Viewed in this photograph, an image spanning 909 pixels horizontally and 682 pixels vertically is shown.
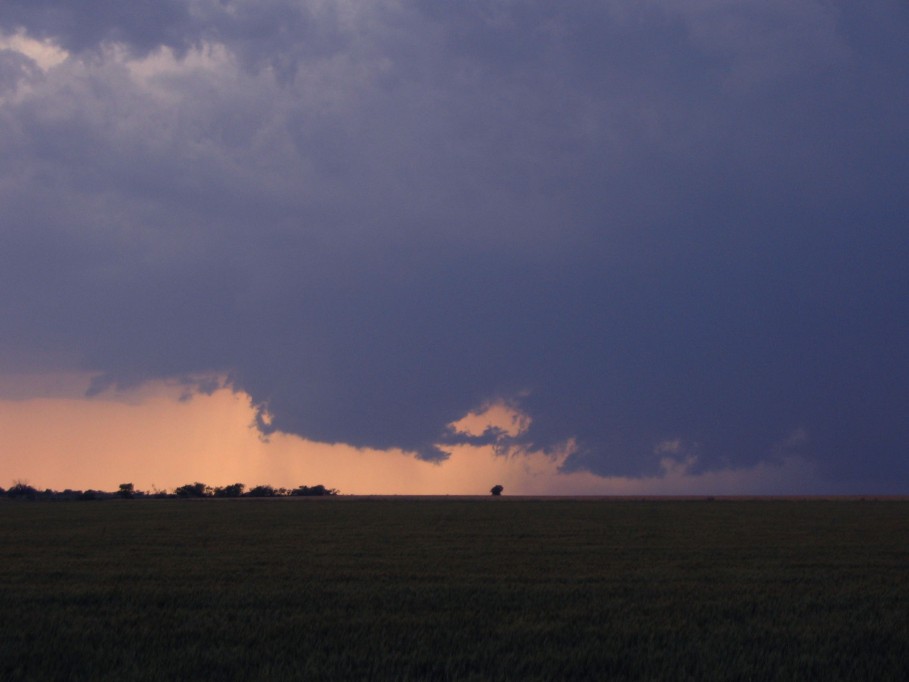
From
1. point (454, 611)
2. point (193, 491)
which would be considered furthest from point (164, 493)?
point (454, 611)

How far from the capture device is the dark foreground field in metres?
9.59

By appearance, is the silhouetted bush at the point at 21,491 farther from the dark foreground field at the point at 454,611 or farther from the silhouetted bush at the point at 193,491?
the dark foreground field at the point at 454,611

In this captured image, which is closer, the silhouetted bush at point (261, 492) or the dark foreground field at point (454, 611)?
the dark foreground field at point (454, 611)

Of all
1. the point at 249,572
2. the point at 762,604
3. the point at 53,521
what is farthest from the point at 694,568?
the point at 53,521

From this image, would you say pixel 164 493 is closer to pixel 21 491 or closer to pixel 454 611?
pixel 21 491

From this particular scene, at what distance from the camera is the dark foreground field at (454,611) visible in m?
9.59

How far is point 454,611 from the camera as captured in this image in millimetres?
13023

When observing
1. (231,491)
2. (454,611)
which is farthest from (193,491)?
(454,611)

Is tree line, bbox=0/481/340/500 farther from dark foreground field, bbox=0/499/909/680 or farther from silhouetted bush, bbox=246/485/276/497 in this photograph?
dark foreground field, bbox=0/499/909/680

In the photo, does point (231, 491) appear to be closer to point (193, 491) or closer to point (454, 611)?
point (193, 491)

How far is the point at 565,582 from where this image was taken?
54.6 feet

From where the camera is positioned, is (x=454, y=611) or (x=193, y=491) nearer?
(x=454, y=611)

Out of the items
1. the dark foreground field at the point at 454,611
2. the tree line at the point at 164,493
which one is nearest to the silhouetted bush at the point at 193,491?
the tree line at the point at 164,493

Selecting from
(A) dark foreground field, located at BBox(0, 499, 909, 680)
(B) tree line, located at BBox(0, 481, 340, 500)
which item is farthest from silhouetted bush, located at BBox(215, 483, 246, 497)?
(A) dark foreground field, located at BBox(0, 499, 909, 680)
